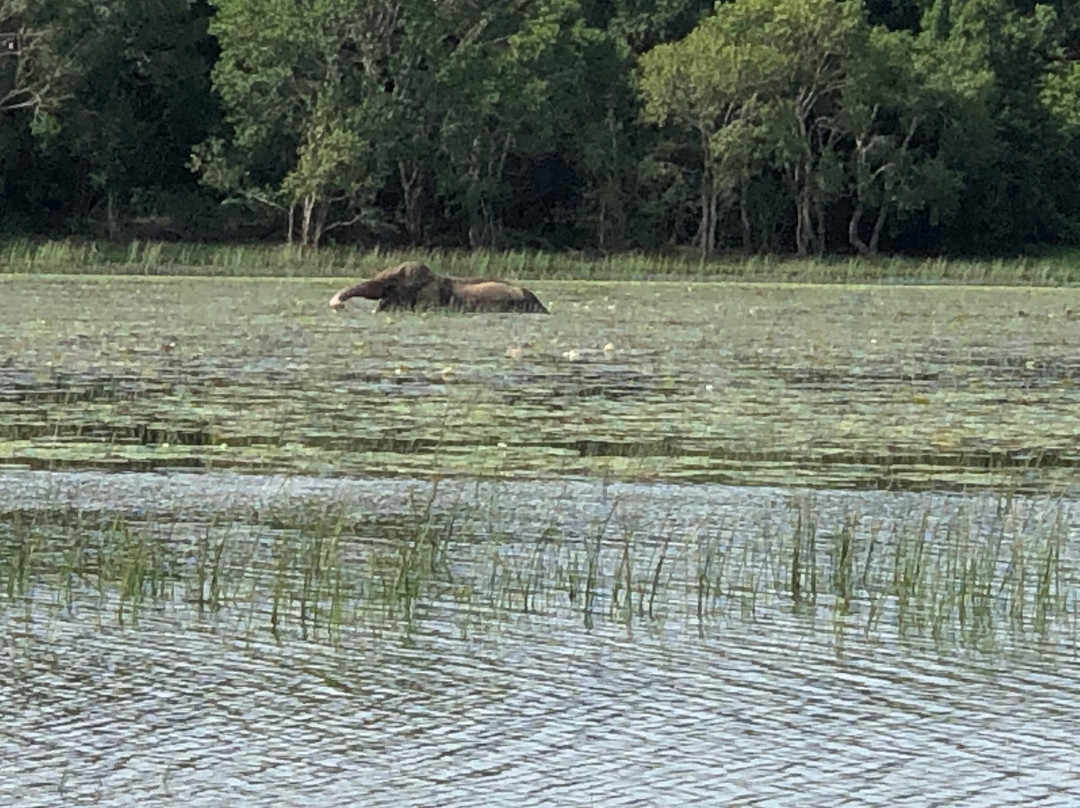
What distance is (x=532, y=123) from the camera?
158ft

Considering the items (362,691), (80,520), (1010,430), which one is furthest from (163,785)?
(1010,430)

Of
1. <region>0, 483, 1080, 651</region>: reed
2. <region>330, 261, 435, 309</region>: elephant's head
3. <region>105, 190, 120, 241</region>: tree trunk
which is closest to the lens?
<region>0, 483, 1080, 651</region>: reed

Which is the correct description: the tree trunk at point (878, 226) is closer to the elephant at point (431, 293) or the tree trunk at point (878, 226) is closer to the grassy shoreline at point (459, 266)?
the grassy shoreline at point (459, 266)

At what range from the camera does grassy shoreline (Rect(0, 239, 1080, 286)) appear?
132ft

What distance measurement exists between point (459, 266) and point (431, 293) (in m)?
13.9

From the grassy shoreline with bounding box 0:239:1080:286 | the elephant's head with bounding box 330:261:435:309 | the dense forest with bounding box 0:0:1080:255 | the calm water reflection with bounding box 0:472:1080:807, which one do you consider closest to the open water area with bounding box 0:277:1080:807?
the calm water reflection with bounding box 0:472:1080:807

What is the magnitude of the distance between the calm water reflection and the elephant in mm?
19604

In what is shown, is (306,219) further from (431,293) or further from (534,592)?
(534,592)

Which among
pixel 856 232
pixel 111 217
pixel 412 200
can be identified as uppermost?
pixel 856 232

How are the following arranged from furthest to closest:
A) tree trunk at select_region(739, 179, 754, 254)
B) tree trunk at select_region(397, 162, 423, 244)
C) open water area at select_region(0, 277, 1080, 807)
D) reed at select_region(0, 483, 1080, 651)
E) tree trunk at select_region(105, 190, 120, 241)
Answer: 1. tree trunk at select_region(739, 179, 754, 254)
2. tree trunk at select_region(397, 162, 423, 244)
3. tree trunk at select_region(105, 190, 120, 241)
4. reed at select_region(0, 483, 1080, 651)
5. open water area at select_region(0, 277, 1080, 807)

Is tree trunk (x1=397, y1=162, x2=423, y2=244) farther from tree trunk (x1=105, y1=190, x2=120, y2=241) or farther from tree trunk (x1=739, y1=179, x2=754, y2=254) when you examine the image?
tree trunk (x1=739, y1=179, x2=754, y2=254)

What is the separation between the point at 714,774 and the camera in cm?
587

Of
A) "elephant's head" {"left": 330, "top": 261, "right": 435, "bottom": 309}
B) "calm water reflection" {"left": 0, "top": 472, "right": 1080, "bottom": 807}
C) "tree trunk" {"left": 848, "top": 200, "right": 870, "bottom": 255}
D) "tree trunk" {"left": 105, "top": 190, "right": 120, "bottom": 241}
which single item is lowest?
"tree trunk" {"left": 105, "top": 190, "right": 120, "bottom": 241}

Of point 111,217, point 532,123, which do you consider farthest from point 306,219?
point 532,123
